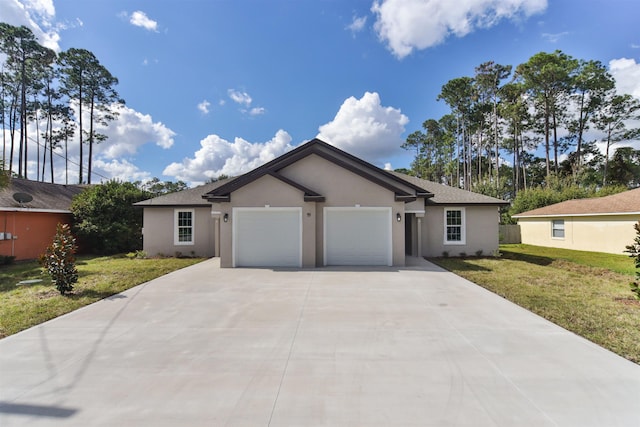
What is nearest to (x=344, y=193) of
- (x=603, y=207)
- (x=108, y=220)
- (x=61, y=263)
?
(x=61, y=263)

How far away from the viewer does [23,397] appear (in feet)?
10.8

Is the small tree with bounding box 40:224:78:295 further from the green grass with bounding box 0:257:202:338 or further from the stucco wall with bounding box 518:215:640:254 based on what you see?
the stucco wall with bounding box 518:215:640:254

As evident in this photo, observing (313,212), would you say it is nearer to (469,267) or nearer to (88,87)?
(469,267)

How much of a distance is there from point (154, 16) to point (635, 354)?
17.3 m

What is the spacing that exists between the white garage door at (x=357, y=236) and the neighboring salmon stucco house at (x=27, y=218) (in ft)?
53.0

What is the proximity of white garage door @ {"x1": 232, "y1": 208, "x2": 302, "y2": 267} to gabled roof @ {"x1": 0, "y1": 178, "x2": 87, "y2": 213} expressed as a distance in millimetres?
12272

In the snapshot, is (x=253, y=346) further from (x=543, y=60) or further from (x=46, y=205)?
(x=543, y=60)

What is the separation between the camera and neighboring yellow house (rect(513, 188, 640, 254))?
1555 cm

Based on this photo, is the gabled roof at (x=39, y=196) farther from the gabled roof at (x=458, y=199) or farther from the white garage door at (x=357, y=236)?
the gabled roof at (x=458, y=199)

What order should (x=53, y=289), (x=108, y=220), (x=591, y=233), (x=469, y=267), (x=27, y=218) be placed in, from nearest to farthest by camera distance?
(x=53, y=289), (x=469, y=267), (x=27, y=218), (x=108, y=220), (x=591, y=233)

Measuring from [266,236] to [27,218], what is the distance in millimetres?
14084

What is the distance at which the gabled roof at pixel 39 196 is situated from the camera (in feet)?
48.3

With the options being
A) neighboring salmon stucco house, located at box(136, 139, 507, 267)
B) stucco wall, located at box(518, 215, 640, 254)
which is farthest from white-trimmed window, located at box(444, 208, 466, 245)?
stucco wall, located at box(518, 215, 640, 254)

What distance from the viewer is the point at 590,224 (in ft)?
56.7
